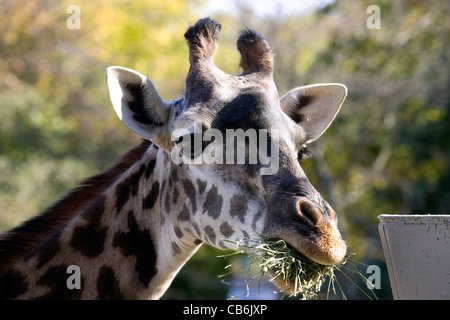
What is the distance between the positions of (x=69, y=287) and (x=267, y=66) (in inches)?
115

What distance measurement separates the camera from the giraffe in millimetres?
5695

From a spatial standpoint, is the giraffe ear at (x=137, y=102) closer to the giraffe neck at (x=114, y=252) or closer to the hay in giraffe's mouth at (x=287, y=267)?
the giraffe neck at (x=114, y=252)

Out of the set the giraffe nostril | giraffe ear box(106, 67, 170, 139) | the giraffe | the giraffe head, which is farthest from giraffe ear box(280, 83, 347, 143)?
the giraffe nostril

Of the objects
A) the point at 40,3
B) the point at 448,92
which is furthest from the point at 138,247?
the point at 40,3

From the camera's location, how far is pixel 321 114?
7.15 meters

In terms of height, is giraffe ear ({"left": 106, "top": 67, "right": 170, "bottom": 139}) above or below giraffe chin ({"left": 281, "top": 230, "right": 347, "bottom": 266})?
above

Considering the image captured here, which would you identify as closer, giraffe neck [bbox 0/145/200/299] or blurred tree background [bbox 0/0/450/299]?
giraffe neck [bbox 0/145/200/299]

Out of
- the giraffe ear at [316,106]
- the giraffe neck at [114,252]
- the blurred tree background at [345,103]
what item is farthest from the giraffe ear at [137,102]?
the blurred tree background at [345,103]

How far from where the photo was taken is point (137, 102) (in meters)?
6.40

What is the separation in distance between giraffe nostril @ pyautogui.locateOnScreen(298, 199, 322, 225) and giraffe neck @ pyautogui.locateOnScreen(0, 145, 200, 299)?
55.5 inches

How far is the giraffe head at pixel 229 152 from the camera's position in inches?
200

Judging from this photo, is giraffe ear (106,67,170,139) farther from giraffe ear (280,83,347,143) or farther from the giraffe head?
giraffe ear (280,83,347,143)

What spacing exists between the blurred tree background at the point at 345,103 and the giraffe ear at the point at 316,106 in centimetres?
1779

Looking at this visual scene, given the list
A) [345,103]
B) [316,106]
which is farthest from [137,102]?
[345,103]
